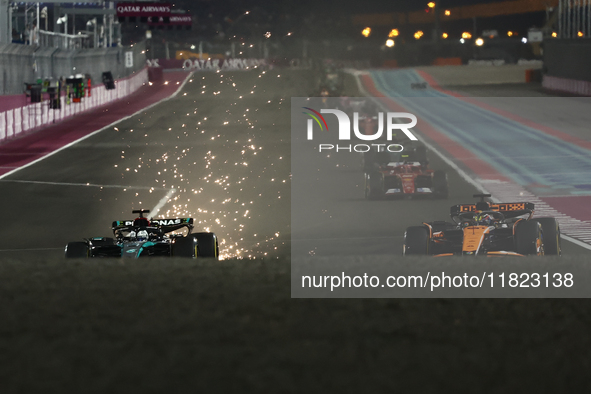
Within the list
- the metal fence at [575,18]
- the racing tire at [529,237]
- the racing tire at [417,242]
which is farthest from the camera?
the metal fence at [575,18]

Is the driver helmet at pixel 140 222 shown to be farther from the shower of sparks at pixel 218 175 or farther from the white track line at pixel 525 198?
the white track line at pixel 525 198

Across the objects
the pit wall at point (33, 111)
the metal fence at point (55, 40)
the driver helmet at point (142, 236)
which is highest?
the metal fence at point (55, 40)

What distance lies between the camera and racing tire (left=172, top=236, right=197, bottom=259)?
37.4 ft

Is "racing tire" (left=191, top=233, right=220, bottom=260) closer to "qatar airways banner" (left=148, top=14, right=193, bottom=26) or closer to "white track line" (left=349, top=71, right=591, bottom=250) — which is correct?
"white track line" (left=349, top=71, right=591, bottom=250)

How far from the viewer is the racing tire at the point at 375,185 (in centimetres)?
1939

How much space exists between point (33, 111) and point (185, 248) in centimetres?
2710

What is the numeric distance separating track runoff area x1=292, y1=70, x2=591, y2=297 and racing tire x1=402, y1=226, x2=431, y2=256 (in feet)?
2.91

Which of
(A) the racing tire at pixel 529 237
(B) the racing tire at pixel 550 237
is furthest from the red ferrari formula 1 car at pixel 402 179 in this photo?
(A) the racing tire at pixel 529 237

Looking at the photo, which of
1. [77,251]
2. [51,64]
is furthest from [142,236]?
[51,64]

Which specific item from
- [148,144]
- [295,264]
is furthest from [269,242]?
[148,144]

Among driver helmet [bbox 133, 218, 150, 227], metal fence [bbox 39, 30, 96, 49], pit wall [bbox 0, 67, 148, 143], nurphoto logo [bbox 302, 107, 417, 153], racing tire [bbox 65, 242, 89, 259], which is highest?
metal fence [bbox 39, 30, 96, 49]

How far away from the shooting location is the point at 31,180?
2494cm

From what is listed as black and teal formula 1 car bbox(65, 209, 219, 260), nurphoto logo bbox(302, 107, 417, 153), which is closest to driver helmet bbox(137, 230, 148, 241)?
black and teal formula 1 car bbox(65, 209, 219, 260)

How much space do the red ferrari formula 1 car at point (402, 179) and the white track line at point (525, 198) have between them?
5.52 feet
